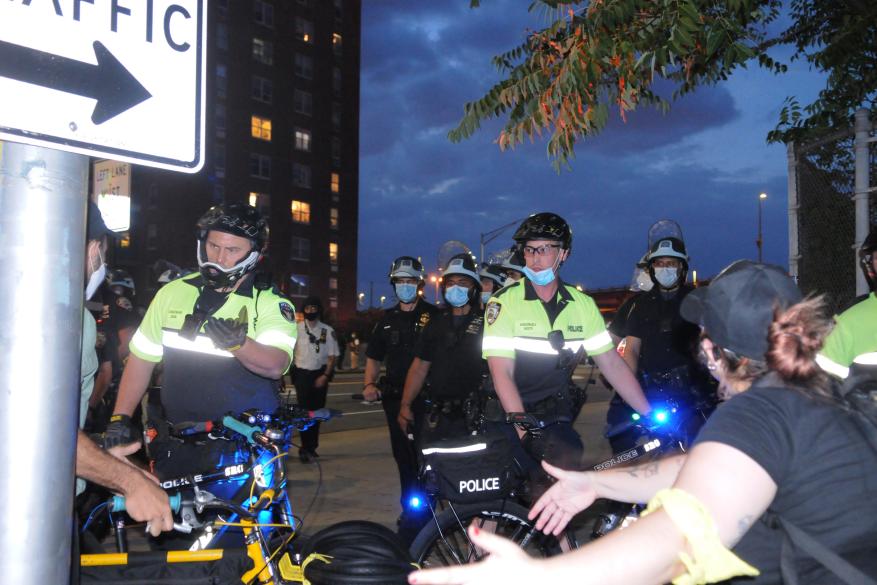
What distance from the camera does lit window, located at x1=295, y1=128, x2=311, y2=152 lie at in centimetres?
5484

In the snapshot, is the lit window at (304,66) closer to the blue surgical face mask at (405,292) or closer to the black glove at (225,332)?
the blue surgical face mask at (405,292)

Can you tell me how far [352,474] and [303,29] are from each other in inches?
2034

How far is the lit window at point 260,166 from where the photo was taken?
52344 mm

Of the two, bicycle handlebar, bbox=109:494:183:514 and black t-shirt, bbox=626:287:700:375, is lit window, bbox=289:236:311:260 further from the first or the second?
bicycle handlebar, bbox=109:494:183:514

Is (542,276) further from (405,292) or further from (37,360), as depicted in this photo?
(37,360)

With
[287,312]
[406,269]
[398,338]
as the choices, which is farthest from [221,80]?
[287,312]

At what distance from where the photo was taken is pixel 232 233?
401 centimetres

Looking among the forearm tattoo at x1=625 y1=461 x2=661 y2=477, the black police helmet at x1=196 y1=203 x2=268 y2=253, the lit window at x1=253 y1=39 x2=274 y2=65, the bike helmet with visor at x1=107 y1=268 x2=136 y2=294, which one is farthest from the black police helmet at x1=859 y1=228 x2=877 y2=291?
the lit window at x1=253 y1=39 x2=274 y2=65

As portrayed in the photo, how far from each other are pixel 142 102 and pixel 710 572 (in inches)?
68.7

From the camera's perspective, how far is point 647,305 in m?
6.14

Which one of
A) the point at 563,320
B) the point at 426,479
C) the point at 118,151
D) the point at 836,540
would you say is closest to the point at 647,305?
the point at 563,320

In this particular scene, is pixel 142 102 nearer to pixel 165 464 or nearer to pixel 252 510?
pixel 252 510

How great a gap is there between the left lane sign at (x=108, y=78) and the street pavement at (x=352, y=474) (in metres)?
2.35

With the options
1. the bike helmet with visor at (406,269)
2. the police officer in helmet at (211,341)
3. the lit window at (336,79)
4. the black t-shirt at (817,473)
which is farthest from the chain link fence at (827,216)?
the lit window at (336,79)
